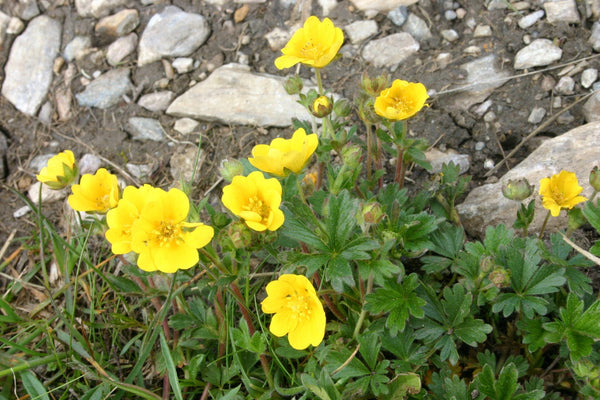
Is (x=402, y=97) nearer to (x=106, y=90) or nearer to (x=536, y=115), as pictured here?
(x=536, y=115)

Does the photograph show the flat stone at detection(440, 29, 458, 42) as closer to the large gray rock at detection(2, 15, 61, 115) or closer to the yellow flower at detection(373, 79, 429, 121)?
the yellow flower at detection(373, 79, 429, 121)

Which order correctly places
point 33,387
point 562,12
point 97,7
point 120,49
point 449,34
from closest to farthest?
point 33,387, point 562,12, point 449,34, point 120,49, point 97,7

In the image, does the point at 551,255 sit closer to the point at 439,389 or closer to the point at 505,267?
the point at 505,267

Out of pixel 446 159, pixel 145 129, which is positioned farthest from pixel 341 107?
pixel 145 129

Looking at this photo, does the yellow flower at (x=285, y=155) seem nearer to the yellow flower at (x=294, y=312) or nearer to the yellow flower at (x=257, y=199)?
the yellow flower at (x=257, y=199)

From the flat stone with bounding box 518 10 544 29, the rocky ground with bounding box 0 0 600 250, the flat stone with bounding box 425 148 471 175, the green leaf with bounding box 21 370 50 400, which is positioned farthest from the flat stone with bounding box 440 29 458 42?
the green leaf with bounding box 21 370 50 400

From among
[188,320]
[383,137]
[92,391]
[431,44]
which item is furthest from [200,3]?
[92,391]

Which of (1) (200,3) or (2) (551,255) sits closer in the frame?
(2) (551,255)
